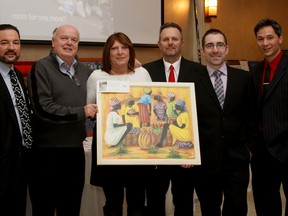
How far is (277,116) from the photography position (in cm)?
250

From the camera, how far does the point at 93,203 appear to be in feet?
10.5

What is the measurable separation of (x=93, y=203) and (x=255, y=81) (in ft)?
5.63

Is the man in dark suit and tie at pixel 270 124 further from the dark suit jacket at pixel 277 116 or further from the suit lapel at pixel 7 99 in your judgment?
the suit lapel at pixel 7 99

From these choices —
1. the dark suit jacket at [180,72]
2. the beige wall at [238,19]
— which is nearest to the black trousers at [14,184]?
the dark suit jacket at [180,72]

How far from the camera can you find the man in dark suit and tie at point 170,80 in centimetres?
267

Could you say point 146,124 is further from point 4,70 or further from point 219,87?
point 4,70

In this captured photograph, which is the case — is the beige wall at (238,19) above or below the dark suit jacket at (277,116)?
above

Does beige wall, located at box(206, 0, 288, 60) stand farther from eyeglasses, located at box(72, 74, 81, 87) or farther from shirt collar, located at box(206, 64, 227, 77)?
eyeglasses, located at box(72, 74, 81, 87)

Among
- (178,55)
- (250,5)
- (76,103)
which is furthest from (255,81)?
(250,5)

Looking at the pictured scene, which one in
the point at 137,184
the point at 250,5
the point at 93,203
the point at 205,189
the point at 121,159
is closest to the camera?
the point at 121,159

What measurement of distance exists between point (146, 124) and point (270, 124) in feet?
2.86

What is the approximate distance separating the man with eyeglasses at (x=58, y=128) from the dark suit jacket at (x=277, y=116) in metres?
1.26

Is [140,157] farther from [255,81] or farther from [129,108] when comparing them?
[255,81]

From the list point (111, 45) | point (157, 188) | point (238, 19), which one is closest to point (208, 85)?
point (111, 45)
